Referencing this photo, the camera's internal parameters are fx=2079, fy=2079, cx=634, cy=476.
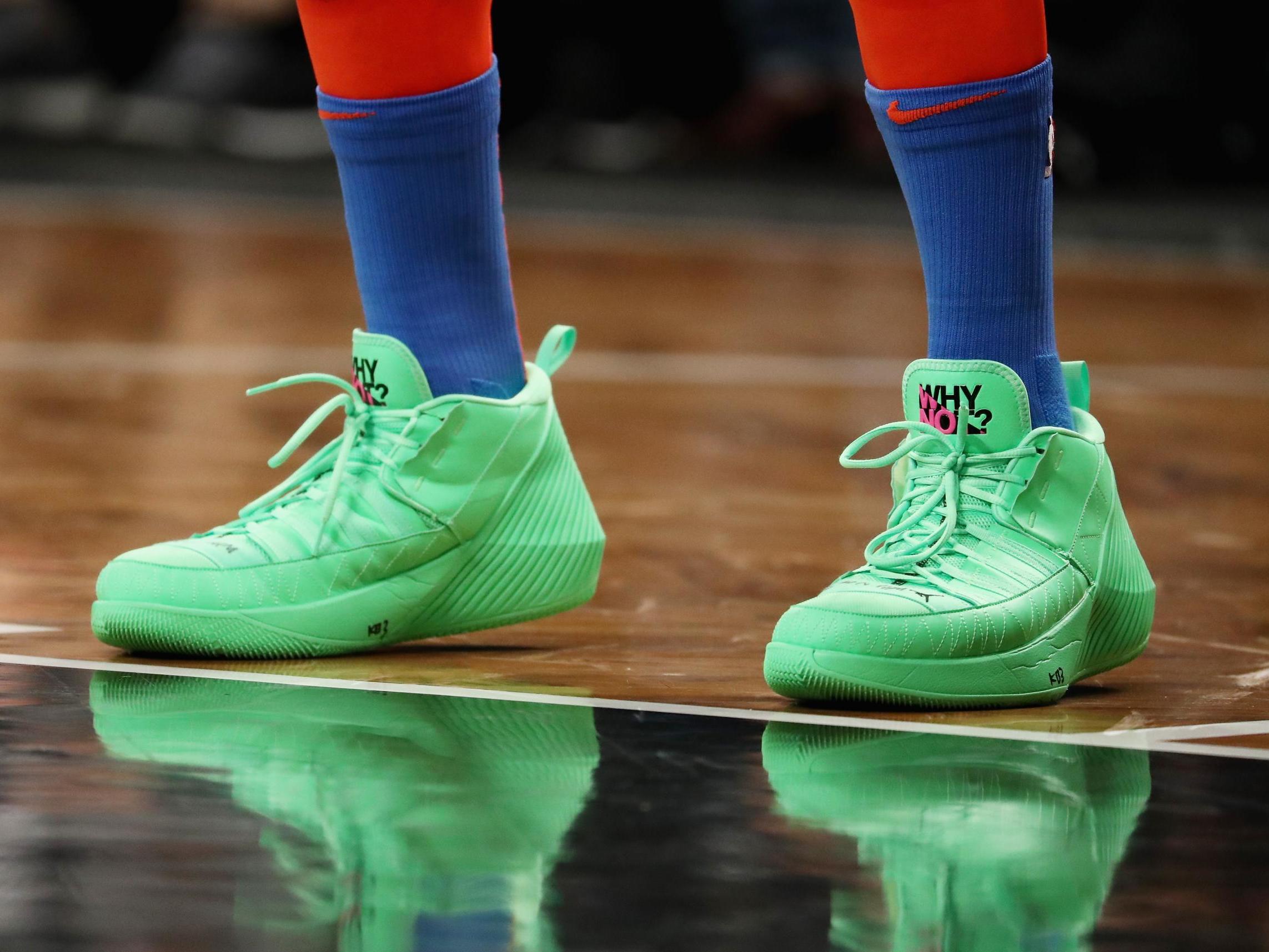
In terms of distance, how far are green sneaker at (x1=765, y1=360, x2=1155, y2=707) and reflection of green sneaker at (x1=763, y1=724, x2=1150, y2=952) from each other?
4 centimetres

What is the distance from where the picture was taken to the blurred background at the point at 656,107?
4.48 metres

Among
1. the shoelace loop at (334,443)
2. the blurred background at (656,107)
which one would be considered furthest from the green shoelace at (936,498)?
the blurred background at (656,107)

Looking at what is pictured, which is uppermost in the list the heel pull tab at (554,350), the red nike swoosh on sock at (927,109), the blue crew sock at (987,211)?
the red nike swoosh on sock at (927,109)

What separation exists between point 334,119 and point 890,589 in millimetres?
343

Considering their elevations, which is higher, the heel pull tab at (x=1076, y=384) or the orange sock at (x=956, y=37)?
the orange sock at (x=956, y=37)

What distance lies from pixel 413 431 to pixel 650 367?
119cm

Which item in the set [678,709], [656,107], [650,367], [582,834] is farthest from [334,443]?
[656,107]

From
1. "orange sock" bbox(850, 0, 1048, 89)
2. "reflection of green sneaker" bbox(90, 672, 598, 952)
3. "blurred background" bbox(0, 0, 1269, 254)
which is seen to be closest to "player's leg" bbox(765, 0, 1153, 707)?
"orange sock" bbox(850, 0, 1048, 89)

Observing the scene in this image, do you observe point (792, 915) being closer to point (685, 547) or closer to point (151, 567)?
point (151, 567)

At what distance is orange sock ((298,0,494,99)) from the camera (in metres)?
0.92

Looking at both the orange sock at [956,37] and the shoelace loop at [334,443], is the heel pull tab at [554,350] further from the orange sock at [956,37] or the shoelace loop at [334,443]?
the orange sock at [956,37]

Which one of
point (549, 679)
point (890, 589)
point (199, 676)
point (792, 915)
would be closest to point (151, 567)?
point (199, 676)

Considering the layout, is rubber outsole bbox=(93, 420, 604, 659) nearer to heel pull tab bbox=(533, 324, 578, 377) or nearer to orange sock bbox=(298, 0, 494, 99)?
heel pull tab bbox=(533, 324, 578, 377)

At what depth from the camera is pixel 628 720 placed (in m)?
0.75
